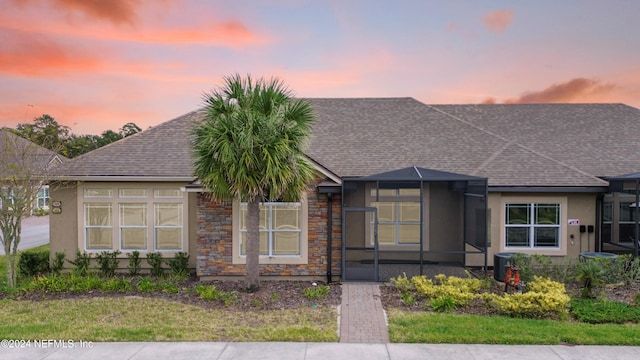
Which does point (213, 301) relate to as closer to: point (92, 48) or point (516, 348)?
point (516, 348)

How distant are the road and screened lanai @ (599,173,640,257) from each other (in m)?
21.2

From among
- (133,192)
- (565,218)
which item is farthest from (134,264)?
(565,218)

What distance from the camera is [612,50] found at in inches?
626

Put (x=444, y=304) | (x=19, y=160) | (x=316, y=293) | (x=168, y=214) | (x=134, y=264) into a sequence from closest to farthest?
1. (x=444, y=304)
2. (x=316, y=293)
3. (x=19, y=160)
4. (x=134, y=264)
5. (x=168, y=214)

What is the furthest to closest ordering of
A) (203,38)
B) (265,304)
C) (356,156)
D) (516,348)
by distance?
1. (203,38)
2. (356,156)
3. (265,304)
4. (516,348)

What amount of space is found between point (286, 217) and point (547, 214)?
8412 mm

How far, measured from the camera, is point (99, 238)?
1241 centimetres

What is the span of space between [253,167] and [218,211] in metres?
2.69

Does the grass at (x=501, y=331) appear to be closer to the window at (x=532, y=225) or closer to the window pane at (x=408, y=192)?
the window at (x=532, y=225)

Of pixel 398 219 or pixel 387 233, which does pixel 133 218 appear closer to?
pixel 387 233

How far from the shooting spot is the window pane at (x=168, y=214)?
12406 mm

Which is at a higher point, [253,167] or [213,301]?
[253,167]

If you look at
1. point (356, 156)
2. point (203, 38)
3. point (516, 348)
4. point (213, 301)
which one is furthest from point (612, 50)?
point (213, 301)

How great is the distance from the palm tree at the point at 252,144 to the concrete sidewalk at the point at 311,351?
357 centimetres
